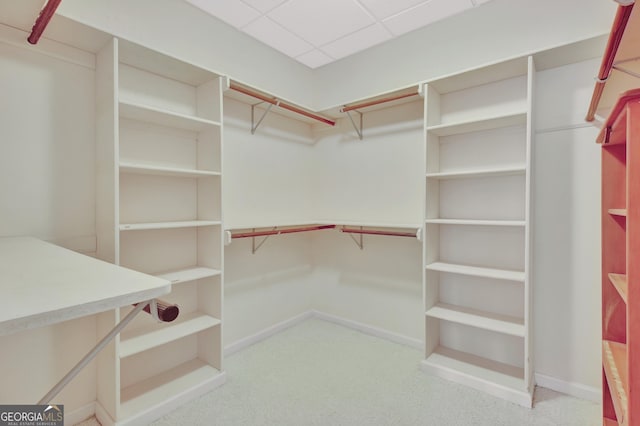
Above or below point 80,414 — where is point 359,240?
above

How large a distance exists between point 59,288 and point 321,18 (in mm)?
2633

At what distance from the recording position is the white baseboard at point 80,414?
1.81 metres

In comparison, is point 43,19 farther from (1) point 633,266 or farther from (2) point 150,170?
(1) point 633,266

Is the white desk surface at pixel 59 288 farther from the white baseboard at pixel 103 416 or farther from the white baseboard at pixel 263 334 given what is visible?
the white baseboard at pixel 263 334

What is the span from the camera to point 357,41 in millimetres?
2957

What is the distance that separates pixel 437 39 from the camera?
266cm

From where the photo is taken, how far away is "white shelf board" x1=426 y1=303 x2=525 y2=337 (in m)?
2.09

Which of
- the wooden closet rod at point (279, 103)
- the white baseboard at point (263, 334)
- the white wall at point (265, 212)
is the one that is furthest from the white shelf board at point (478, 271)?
the wooden closet rod at point (279, 103)

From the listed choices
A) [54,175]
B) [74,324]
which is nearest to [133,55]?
[54,175]

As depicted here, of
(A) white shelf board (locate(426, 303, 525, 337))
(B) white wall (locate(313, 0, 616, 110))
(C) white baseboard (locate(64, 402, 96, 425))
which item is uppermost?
(B) white wall (locate(313, 0, 616, 110))

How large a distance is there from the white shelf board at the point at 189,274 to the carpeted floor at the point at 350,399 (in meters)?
0.81

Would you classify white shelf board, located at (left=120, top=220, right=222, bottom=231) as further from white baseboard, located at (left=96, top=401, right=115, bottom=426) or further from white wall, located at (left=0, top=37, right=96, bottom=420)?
white baseboard, located at (left=96, top=401, right=115, bottom=426)

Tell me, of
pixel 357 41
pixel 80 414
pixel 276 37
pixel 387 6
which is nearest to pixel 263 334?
pixel 80 414

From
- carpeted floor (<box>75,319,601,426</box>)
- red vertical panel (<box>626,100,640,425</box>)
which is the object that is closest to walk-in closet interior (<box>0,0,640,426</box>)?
red vertical panel (<box>626,100,640,425</box>)
